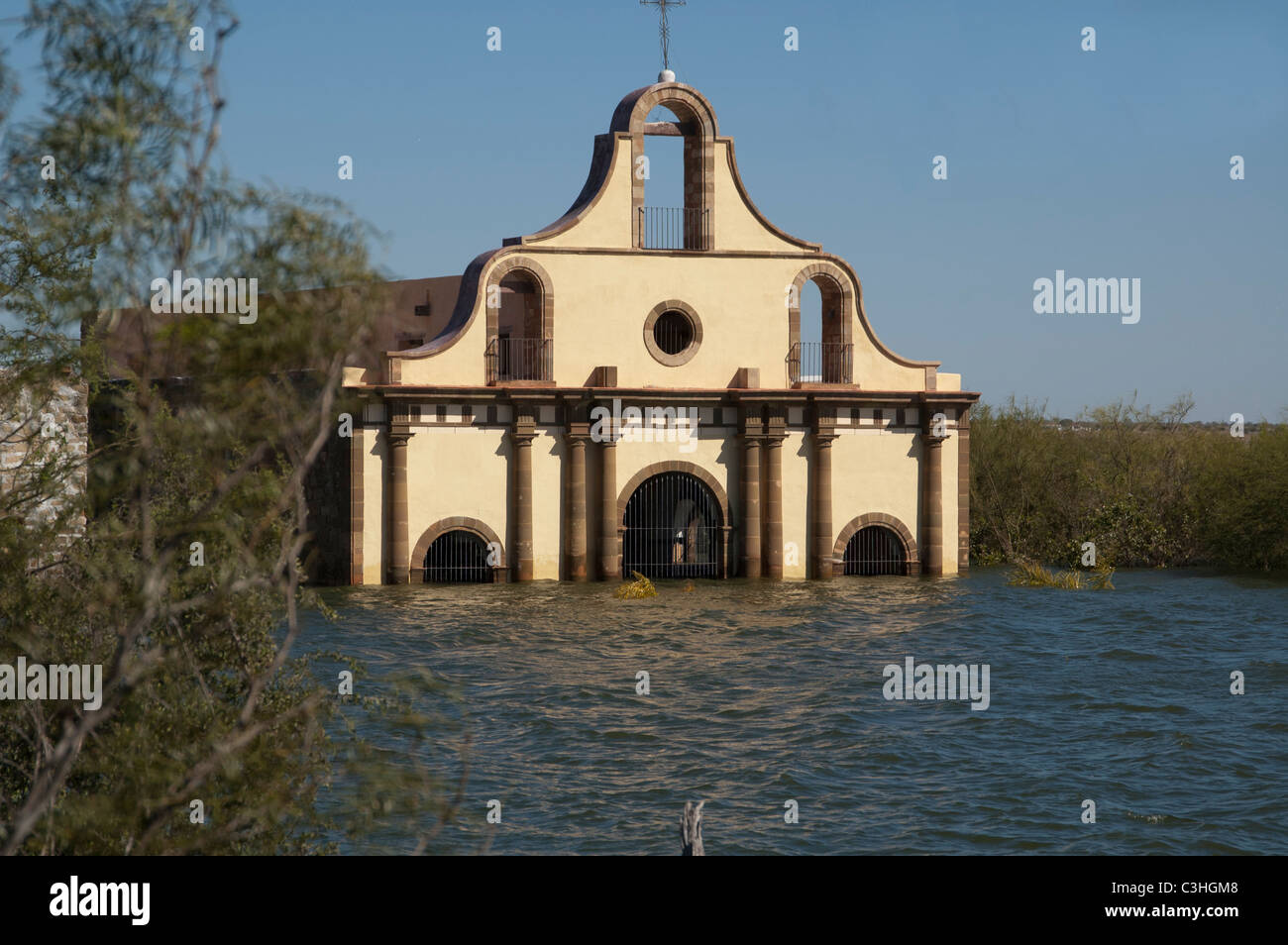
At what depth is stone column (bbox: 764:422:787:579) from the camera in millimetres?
38125

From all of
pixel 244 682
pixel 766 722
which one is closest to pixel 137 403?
pixel 244 682

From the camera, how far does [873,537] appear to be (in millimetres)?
39781

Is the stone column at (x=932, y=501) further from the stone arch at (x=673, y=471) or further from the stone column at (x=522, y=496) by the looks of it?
the stone column at (x=522, y=496)

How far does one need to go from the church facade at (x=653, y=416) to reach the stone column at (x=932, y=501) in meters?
0.05

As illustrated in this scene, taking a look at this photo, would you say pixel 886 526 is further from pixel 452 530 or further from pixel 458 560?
pixel 452 530

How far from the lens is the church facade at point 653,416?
3609 cm

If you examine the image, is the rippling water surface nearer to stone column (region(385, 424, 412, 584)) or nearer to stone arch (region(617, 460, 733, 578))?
stone column (region(385, 424, 412, 584))

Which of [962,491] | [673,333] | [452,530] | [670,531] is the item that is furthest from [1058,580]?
[452,530]

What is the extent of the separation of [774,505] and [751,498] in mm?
593

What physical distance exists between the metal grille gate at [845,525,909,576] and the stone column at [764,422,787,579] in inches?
92.0

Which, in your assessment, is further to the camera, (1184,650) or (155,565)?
(1184,650)

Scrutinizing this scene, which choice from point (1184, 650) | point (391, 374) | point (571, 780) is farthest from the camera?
point (391, 374)
